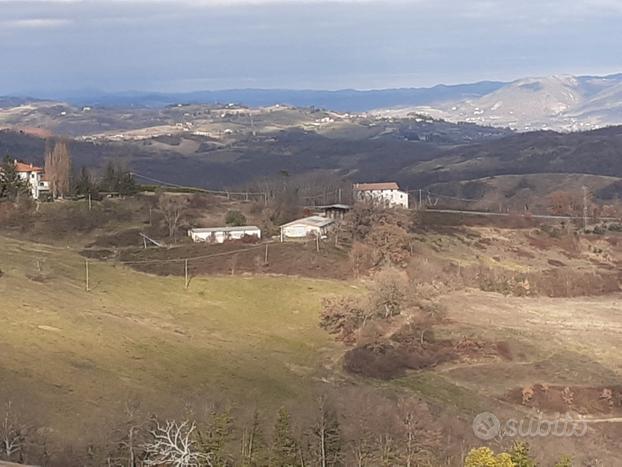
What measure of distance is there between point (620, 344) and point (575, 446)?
15188 millimetres

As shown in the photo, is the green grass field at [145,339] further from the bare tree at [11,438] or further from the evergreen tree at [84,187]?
the evergreen tree at [84,187]

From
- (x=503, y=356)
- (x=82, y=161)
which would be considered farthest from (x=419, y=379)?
(x=82, y=161)

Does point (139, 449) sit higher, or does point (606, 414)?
point (139, 449)

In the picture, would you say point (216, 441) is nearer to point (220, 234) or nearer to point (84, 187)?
point (220, 234)

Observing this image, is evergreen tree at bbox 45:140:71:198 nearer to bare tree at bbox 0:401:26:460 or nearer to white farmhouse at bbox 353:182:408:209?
white farmhouse at bbox 353:182:408:209

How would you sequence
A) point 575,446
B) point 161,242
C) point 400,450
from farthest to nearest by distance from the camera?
1. point 161,242
2. point 575,446
3. point 400,450

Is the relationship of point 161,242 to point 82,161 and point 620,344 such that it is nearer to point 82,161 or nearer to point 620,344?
point 620,344

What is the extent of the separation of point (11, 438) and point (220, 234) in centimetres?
3896

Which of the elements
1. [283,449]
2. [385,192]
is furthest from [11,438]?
[385,192]

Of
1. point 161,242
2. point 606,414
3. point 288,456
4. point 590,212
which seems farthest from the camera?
point 590,212

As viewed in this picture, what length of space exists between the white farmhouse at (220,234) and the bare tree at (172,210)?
1520mm

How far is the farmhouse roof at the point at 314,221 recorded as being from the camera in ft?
210

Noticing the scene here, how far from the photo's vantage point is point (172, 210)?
67.2 metres

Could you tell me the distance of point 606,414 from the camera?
33.6 meters
